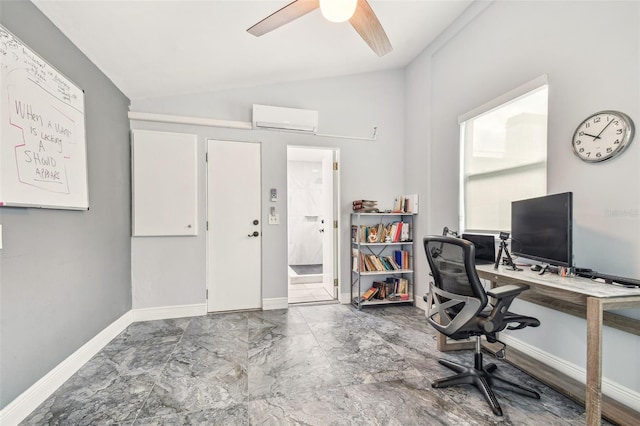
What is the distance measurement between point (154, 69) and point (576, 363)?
430cm

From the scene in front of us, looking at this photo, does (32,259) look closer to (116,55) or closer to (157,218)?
(157,218)

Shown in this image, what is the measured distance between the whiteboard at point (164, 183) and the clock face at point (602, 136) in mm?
3598

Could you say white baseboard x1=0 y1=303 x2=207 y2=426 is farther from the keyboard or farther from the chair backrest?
the keyboard

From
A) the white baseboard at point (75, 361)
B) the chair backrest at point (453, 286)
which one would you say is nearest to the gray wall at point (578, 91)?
the chair backrest at point (453, 286)

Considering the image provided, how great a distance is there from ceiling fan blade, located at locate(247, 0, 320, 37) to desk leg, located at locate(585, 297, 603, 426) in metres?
2.27

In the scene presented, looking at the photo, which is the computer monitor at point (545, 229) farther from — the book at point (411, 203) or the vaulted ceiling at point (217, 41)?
the vaulted ceiling at point (217, 41)

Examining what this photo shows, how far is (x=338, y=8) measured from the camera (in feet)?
5.24

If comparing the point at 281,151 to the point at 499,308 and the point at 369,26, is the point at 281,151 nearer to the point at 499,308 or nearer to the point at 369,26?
the point at 369,26

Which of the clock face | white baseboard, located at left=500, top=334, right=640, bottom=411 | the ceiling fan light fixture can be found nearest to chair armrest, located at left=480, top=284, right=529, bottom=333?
white baseboard, located at left=500, top=334, right=640, bottom=411

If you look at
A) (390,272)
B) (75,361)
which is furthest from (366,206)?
(75,361)

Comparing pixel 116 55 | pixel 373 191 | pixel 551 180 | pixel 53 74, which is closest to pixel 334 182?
pixel 373 191

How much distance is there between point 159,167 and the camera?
3199mm

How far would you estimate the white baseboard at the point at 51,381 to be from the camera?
60.7 inches

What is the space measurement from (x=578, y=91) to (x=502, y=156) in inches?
29.8
